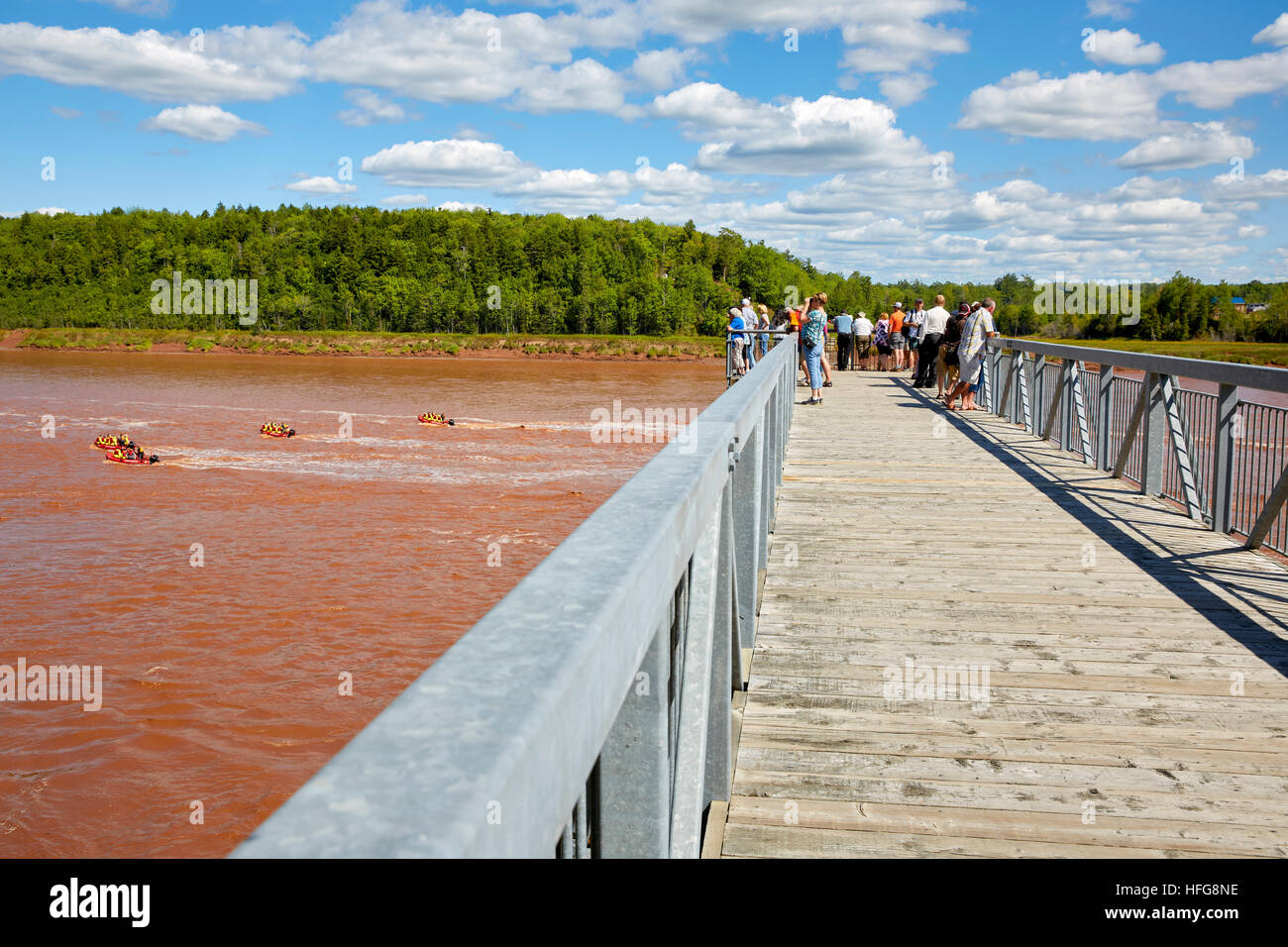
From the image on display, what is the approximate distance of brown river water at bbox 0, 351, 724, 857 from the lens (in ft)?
35.2

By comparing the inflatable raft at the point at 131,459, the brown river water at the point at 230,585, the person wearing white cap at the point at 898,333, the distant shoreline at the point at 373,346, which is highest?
the distant shoreline at the point at 373,346

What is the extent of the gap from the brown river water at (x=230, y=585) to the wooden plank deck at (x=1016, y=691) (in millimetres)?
6054

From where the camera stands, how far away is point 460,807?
82 centimetres

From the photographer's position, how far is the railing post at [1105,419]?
10633mm

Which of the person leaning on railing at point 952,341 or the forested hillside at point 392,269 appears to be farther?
the forested hillside at point 392,269

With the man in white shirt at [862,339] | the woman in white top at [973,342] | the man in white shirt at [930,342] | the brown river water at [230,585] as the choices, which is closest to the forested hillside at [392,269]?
the brown river water at [230,585]

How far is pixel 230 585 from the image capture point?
18344mm

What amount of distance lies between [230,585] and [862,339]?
1911 centimetres

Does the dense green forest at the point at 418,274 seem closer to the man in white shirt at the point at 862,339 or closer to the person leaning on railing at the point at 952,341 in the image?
the man in white shirt at the point at 862,339

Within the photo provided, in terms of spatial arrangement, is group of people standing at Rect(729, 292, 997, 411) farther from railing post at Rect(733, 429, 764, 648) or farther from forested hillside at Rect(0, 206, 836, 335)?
forested hillside at Rect(0, 206, 836, 335)

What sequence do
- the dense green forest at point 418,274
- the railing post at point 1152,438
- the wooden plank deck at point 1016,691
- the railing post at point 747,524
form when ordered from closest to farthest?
1. the wooden plank deck at point 1016,691
2. the railing post at point 747,524
3. the railing post at point 1152,438
4. the dense green forest at point 418,274

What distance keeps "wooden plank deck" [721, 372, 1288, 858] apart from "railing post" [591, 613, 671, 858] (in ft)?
4.77
